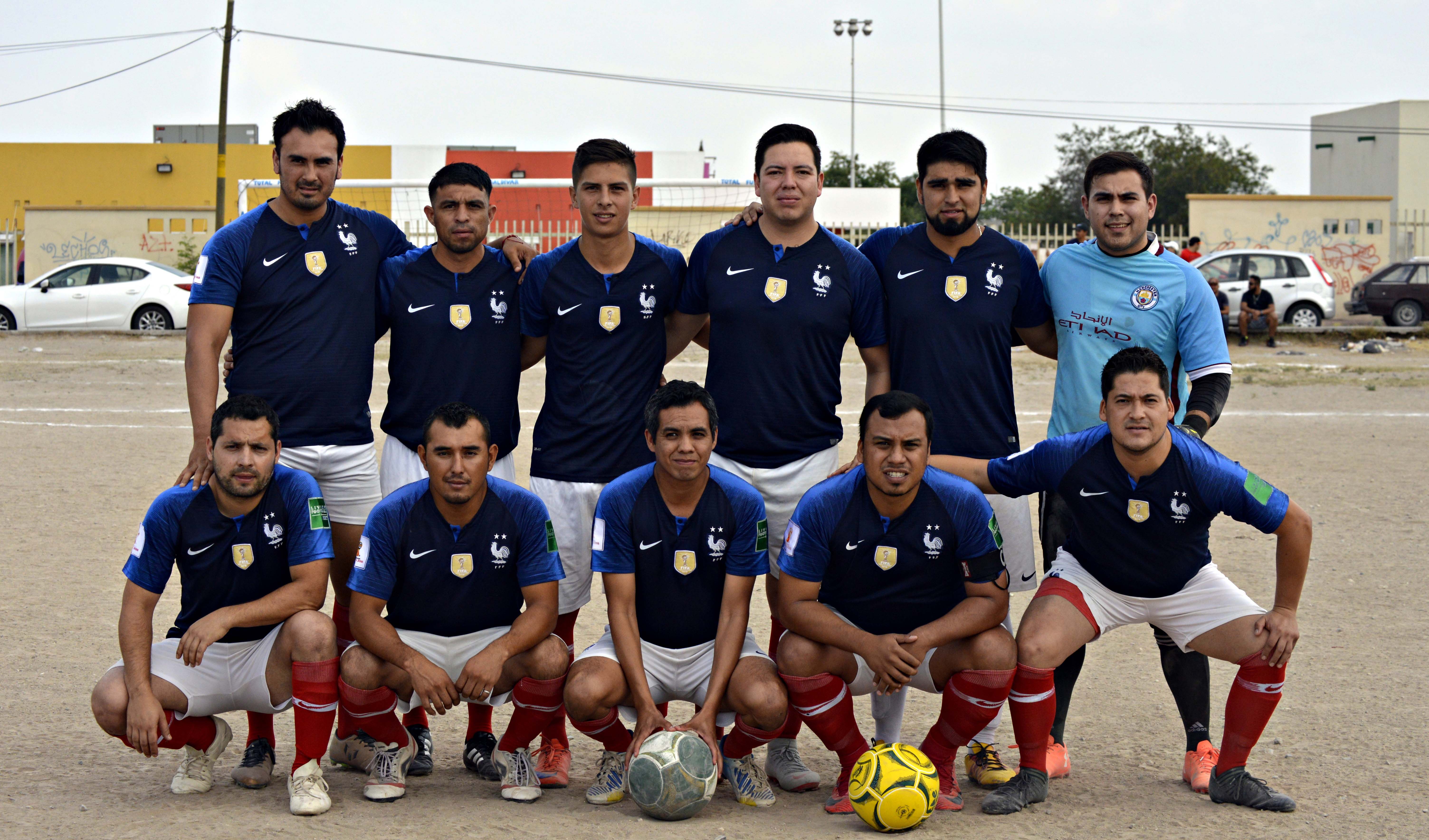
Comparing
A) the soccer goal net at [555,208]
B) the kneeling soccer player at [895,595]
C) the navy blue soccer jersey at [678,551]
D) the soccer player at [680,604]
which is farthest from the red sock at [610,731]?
the soccer goal net at [555,208]

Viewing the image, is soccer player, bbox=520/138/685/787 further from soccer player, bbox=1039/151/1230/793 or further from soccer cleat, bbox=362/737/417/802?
soccer player, bbox=1039/151/1230/793

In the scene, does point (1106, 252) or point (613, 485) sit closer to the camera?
point (613, 485)

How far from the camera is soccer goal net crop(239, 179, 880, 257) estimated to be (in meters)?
27.7

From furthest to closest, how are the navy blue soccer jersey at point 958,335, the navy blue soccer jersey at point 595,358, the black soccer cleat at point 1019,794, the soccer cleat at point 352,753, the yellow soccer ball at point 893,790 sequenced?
the navy blue soccer jersey at point 595,358, the navy blue soccer jersey at point 958,335, the soccer cleat at point 352,753, the black soccer cleat at point 1019,794, the yellow soccer ball at point 893,790

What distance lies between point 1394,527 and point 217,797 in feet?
27.4

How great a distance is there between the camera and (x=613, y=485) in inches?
199

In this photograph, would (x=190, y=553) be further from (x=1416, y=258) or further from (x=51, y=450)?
(x=1416, y=258)

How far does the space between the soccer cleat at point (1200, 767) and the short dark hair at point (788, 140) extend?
282 cm

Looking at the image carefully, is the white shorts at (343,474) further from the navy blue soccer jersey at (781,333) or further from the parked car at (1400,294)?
the parked car at (1400,294)

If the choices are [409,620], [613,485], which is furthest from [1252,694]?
[409,620]

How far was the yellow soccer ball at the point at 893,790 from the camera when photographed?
439 cm

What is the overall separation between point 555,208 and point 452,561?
2572 cm

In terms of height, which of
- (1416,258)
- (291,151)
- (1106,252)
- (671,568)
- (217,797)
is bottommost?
(217,797)

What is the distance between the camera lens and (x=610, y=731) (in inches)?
194
